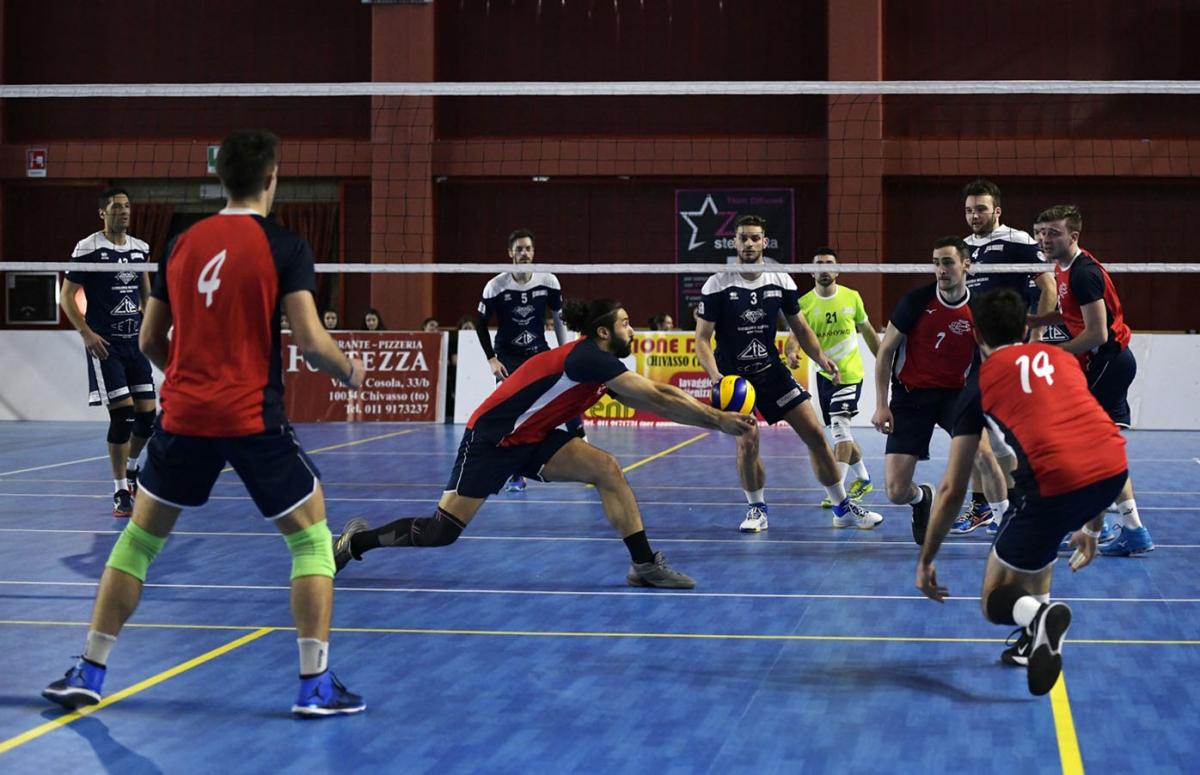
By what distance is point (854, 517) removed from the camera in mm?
8359

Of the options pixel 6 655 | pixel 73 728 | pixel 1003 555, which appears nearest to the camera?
pixel 73 728

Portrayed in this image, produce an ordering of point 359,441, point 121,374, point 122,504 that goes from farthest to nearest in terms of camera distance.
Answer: point 359,441, point 121,374, point 122,504

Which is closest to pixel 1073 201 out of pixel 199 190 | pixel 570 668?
pixel 199 190

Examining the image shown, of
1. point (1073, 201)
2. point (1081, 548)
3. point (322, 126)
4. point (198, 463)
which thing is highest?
point (322, 126)

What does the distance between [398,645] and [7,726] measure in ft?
4.81

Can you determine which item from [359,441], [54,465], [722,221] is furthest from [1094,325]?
[722,221]

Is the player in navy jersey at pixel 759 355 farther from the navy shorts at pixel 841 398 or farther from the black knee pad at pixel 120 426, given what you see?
the black knee pad at pixel 120 426

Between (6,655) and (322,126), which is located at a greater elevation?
(322,126)

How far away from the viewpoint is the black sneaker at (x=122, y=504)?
8523 mm

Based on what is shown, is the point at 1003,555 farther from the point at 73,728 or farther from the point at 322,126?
the point at 322,126

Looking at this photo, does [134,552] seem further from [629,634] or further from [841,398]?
[841,398]

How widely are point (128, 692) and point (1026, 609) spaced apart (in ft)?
9.35

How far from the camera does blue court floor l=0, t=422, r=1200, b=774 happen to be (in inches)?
148

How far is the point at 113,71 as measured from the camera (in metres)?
21.7
